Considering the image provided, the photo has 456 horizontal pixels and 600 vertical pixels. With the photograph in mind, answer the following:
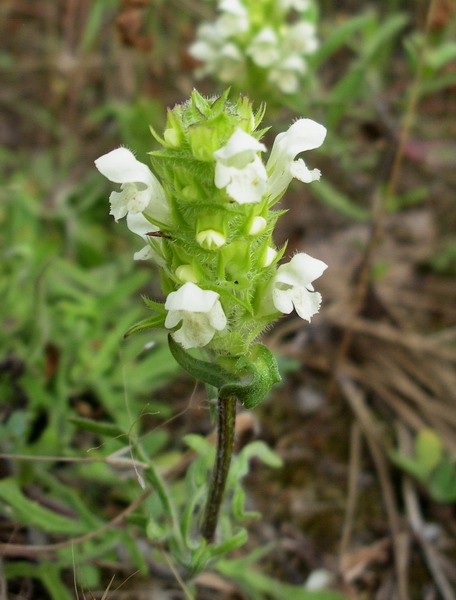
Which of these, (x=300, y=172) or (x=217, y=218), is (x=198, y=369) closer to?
(x=217, y=218)

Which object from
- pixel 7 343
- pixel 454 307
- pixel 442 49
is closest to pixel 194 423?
pixel 7 343

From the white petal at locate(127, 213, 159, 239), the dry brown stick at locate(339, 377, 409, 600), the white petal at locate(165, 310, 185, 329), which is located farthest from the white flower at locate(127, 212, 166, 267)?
the dry brown stick at locate(339, 377, 409, 600)

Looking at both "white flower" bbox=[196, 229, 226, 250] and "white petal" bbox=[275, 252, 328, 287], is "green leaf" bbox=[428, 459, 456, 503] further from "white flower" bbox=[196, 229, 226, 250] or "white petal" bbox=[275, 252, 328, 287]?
"white flower" bbox=[196, 229, 226, 250]

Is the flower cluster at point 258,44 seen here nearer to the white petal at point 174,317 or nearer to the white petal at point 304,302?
the white petal at point 304,302

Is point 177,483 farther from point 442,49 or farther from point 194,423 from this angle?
point 442,49

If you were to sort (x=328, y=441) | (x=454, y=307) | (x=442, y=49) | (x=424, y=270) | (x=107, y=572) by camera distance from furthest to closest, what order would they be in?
(x=424, y=270)
(x=454, y=307)
(x=442, y=49)
(x=328, y=441)
(x=107, y=572)

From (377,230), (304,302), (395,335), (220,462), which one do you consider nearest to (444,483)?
(395,335)
